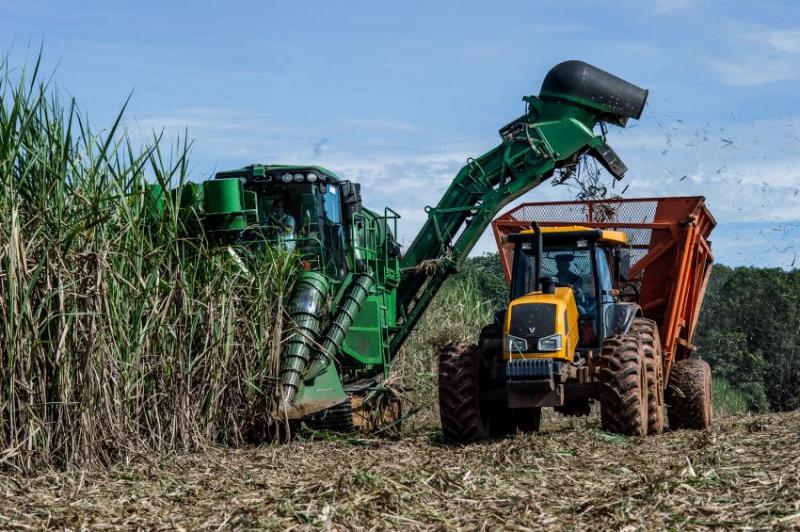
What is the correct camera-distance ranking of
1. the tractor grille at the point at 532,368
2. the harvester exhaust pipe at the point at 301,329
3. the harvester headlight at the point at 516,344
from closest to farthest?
the tractor grille at the point at 532,368, the harvester headlight at the point at 516,344, the harvester exhaust pipe at the point at 301,329

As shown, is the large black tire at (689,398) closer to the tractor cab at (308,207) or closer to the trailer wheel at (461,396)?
the trailer wheel at (461,396)

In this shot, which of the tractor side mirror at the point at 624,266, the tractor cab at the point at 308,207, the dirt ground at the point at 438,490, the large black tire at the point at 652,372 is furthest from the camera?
the tractor cab at the point at 308,207

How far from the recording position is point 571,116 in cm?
1258

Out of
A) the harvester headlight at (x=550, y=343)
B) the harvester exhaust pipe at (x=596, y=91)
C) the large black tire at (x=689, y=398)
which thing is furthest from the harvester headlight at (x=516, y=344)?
the harvester exhaust pipe at (x=596, y=91)

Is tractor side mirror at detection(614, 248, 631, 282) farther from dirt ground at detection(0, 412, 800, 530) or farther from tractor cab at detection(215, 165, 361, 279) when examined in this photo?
tractor cab at detection(215, 165, 361, 279)

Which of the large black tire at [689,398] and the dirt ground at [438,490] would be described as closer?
the dirt ground at [438,490]

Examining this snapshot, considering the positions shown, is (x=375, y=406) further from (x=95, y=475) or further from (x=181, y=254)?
(x=95, y=475)

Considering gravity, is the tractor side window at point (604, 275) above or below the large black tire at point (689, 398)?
above

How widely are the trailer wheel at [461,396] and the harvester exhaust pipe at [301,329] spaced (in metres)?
1.16

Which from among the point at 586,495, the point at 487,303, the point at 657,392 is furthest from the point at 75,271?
the point at 487,303

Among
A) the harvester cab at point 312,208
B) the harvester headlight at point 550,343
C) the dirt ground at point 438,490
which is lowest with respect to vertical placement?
the dirt ground at point 438,490

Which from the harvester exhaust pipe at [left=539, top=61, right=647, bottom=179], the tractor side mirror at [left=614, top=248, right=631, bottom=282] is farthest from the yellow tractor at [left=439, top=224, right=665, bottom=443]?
the harvester exhaust pipe at [left=539, top=61, right=647, bottom=179]

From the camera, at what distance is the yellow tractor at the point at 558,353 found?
8906 millimetres

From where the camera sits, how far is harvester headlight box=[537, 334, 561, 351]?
8914mm
